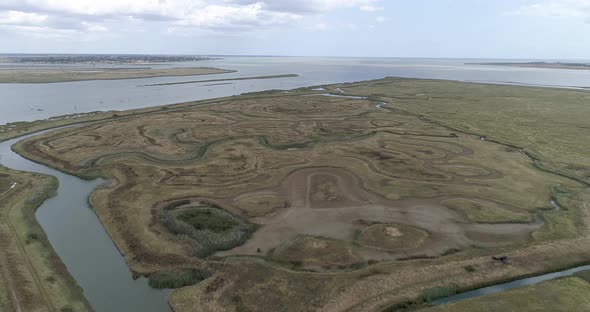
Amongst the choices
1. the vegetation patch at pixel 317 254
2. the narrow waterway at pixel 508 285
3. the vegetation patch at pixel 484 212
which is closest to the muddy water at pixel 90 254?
the vegetation patch at pixel 317 254

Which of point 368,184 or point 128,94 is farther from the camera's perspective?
point 128,94

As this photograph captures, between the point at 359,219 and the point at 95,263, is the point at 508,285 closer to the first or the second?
the point at 359,219

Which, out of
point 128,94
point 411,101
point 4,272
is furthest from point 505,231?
point 128,94

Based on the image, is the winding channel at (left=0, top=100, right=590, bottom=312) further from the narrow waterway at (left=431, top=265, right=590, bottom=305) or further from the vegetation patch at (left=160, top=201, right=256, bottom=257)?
the vegetation patch at (left=160, top=201, right=256, bottom=257)

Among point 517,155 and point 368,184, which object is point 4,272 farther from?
point 517,155

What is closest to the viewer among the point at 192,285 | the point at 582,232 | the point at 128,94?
the point at 192,285

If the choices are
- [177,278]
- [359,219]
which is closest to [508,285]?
[359,219]

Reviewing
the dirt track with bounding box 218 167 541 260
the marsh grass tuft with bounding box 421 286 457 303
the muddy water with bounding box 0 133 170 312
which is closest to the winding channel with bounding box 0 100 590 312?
the muddy water with bounding box 0 133 170 312
